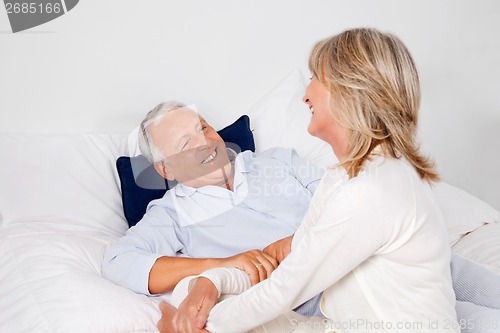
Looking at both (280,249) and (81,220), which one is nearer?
(280,249)

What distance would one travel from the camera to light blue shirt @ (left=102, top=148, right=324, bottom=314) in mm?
1649

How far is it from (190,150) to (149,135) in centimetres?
16

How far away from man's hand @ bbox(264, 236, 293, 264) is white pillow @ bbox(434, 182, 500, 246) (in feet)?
1.78

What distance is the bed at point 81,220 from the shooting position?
139cm

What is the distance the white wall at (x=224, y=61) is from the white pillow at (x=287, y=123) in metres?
0.13

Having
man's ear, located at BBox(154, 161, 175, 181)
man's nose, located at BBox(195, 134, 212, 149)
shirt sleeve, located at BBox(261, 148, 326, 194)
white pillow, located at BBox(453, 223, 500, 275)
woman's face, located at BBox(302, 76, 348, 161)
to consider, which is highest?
woman's face, located at BBox(302, 76, 348, 161)

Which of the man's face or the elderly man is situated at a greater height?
the man's face

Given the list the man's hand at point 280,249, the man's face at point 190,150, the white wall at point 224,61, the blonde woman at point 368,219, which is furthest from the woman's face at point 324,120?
the white wall at point 224,61

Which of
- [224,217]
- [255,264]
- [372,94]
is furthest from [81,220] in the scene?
[372,94]

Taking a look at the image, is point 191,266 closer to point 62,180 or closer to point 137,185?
point 137,185

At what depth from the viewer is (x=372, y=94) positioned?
1.11m

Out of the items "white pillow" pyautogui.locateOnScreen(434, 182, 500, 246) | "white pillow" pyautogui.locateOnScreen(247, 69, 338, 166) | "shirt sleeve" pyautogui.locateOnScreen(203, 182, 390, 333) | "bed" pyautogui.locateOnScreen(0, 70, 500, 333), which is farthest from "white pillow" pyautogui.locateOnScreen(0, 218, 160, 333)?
"white pillow" pyautogui.locateOnScreen(434, 182, 500, 246)

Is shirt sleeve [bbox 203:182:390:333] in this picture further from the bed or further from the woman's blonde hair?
the bed

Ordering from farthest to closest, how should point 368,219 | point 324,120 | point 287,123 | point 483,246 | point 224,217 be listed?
point 287,123
point 224,217
point 483,246
point 324,120
point 368,219
